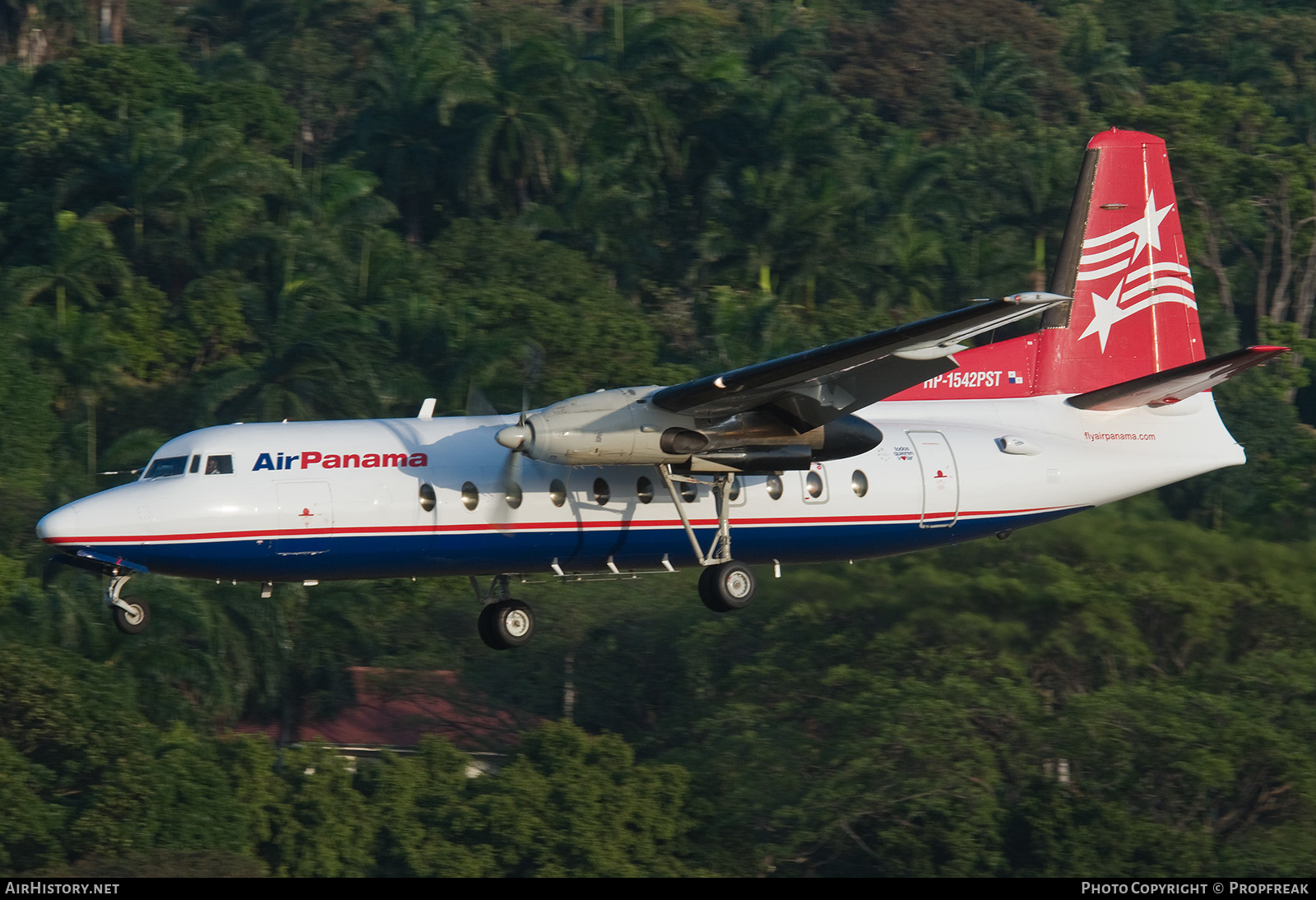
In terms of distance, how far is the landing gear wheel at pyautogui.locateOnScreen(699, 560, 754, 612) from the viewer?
779 inches

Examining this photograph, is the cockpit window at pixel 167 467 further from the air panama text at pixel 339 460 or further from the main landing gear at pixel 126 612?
the main landing gear at pixel 126 612

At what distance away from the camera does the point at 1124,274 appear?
76.6 ft

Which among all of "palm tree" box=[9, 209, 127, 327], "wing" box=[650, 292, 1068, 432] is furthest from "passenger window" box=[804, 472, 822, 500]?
"palm tree" box=[9, 209, 127, 327]

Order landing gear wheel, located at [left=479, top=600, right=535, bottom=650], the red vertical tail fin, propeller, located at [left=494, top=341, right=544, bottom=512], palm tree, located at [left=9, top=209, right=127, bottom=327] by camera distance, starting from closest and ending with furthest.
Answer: propeller, located at [left=494, top=341, right=544, bottom=512] < landing gear wheel, located at [left=479, top=600, right=535, bottom=650] < the red vertical tail fin < palm tree, located at [left=9, top=209, right=127, bottom=327]

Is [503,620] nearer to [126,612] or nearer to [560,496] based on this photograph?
[560,496]

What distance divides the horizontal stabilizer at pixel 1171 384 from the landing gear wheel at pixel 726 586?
5.20m

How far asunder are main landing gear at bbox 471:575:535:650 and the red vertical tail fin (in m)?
7.57

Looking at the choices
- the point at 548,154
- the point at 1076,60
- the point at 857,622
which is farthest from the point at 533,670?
the point at 1076,60

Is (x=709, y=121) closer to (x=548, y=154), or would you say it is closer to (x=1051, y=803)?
(x=548, y=154)

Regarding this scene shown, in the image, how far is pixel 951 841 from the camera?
3453cm

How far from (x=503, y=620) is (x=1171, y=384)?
8.13 meters

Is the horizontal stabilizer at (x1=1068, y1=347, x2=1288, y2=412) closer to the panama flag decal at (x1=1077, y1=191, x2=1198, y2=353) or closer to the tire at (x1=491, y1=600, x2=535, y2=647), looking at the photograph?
the panama flag decal at (x1=1077, y1=191, x2=1198, y2=353)

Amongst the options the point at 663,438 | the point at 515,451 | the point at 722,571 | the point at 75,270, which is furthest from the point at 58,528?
the point at 75,270

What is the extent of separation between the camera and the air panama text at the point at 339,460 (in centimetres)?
1847
